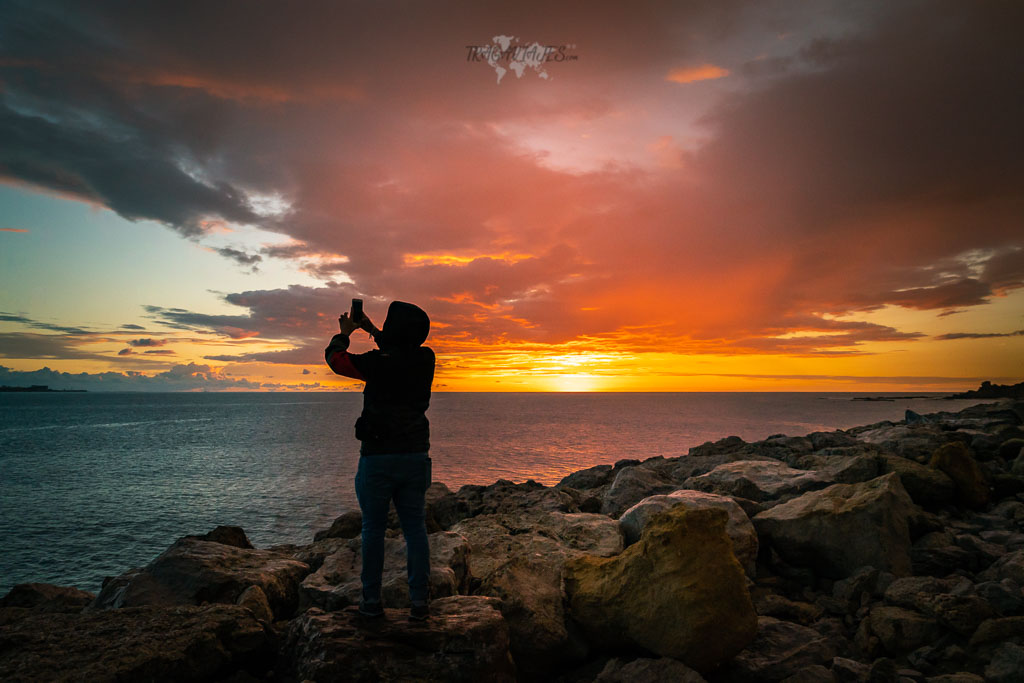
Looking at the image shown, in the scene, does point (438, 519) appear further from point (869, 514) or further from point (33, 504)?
point (33, 504)

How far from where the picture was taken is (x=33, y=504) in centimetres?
3409

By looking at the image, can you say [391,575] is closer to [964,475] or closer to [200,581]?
[200,581]

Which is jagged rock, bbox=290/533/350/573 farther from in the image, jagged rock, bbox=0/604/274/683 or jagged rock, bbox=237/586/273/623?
jagged rock, bbox=0/604/274/683

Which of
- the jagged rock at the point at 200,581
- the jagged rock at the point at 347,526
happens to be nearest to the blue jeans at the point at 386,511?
the jagged rock at the point at 200,581

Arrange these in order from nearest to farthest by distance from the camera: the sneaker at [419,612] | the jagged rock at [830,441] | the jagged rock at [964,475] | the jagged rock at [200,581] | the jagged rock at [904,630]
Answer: the sneaker at [419,612], the jagged rock at [904,630], the jagged rock at [200,581], the jagged rock at [964,475], the jagged rock at [830,441]

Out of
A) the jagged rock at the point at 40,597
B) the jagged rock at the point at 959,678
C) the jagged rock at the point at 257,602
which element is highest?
the jagged rock at the point at 257,602

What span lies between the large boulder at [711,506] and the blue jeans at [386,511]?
428cm

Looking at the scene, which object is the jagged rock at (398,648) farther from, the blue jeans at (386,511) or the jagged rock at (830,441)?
the jagged rock at (830,441)

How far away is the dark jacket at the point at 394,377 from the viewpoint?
17.5ft

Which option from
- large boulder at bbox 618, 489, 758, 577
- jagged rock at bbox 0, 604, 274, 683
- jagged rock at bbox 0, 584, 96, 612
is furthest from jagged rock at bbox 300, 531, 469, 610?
jagged rock at bbox 0, 584, 96, 612

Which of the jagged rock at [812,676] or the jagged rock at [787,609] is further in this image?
the jagged rock at [787,609]

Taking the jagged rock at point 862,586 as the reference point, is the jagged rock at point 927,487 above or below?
above

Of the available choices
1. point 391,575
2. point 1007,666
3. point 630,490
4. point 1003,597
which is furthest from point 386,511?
point 630,490

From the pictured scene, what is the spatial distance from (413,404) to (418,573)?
181 cm
